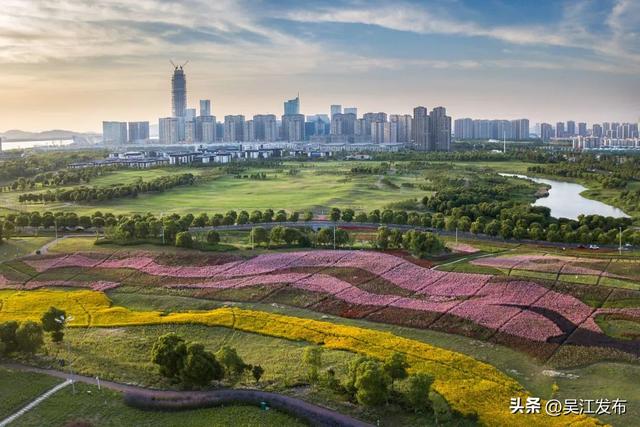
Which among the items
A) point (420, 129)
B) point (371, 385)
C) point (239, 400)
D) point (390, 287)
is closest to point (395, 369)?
point (371, 385)

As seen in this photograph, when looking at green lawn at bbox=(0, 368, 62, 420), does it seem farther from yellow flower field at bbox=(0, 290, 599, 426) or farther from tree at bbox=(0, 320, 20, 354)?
yellow flower field at bbox=(0, 290, 599, 426)

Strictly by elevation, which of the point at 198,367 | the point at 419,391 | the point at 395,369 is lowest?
the point at 419,391

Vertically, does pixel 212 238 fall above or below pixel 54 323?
above

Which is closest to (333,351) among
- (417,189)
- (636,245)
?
(636,245)

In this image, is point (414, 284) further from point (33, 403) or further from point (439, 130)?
point (439, 130)

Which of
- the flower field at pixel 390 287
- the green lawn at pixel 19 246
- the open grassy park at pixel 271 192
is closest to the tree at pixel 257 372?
the flower field at pixel 390 287

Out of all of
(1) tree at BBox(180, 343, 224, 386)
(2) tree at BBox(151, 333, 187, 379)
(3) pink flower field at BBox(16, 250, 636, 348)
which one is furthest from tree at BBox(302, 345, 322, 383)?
(3) pink flower field at BBox(16, 250, 636, 348)

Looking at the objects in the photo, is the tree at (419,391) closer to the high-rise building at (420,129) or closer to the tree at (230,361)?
the tree at (230,361)
